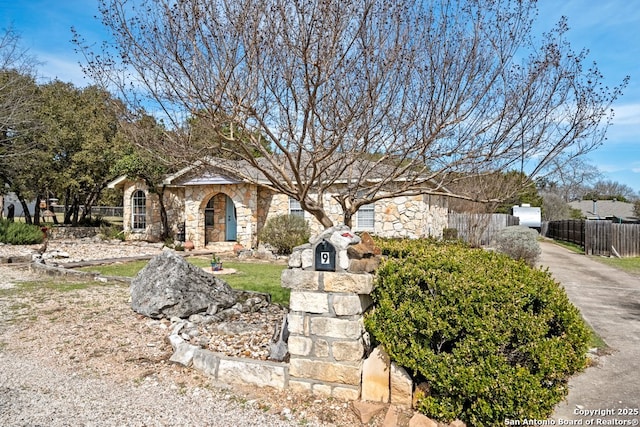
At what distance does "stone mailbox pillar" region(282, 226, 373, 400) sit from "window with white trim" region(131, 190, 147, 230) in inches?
681

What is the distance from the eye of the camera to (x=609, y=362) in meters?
4.56

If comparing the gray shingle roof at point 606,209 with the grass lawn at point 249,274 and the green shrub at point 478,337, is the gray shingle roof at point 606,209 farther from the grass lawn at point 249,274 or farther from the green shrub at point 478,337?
the green shrub at point 478,337

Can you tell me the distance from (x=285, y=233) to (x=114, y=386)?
1088 centimetres

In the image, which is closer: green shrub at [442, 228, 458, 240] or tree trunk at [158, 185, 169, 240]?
green shrub at [442, 228, 458, 240]

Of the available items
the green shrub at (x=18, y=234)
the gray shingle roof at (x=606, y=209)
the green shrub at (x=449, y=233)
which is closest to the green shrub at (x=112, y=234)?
the green shrub at (x=18, y=234)

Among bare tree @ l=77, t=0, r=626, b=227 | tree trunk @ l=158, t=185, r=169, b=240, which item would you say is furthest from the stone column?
tree trunk @ l=158, t=185, r=169, b=240

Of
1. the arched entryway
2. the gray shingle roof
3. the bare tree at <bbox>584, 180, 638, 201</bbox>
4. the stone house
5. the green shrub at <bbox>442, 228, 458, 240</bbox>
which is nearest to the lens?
the stone house

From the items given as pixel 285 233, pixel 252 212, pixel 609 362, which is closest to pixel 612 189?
pixel 252 212

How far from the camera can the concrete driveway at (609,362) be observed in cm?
339

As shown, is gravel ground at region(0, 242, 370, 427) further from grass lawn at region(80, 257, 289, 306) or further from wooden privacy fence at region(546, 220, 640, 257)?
wooden privacy fence at region(546, 220, 640, 257)

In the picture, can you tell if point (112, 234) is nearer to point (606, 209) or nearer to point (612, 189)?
point (606, 209)

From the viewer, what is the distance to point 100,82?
14.3ft

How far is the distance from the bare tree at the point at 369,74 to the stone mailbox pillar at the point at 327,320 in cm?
97

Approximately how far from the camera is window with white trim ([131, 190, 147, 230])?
19109 millimetres
